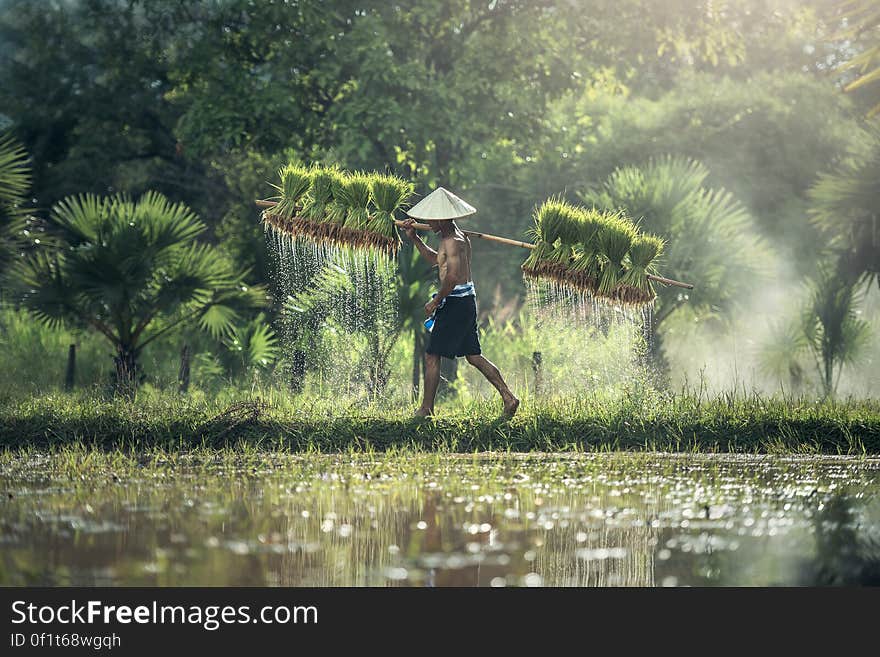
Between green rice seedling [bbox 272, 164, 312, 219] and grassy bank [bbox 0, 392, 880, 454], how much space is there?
1874 mm

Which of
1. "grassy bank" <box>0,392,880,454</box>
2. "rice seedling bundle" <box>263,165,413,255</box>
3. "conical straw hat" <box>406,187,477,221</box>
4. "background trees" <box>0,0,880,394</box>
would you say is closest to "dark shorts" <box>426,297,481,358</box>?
"grassy bank" <box>0,392,880,454</box>

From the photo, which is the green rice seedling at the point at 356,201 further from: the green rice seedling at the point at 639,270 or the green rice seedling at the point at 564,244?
the green rice seedling at the point at 639,270

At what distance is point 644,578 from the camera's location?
5664 millimetres

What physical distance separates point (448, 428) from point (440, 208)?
2026 mm

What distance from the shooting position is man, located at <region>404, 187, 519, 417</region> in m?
11.4

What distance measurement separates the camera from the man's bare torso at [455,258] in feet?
37.3

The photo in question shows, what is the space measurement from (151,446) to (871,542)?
656 centimetres

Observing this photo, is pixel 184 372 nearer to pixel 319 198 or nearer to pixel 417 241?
pixel 319 198

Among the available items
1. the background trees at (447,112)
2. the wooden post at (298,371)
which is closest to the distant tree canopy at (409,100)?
the background trees at (447,112)

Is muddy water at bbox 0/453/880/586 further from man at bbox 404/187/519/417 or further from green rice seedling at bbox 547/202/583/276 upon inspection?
green rice seedling at bbox 547/202/583/276

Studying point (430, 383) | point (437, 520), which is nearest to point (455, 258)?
point (430, 383)

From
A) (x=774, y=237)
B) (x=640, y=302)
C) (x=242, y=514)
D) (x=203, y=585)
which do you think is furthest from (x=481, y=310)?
(x=203, y=585)

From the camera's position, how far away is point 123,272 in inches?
562
